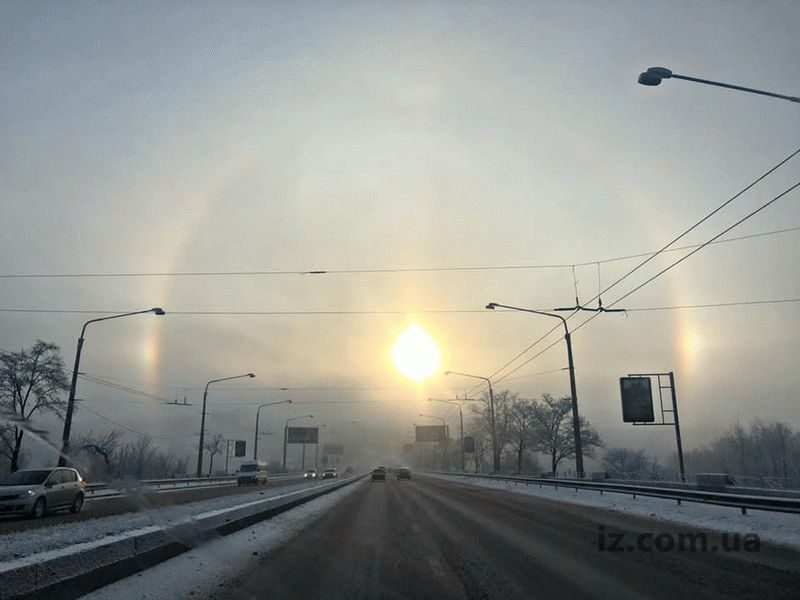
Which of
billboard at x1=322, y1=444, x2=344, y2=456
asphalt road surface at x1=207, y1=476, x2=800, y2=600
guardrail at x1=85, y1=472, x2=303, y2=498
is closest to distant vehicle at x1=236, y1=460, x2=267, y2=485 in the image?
guardrail at x1=85, y1=472, x2=303, y2=498

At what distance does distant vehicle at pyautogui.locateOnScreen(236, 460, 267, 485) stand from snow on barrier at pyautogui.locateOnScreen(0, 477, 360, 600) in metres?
49.3

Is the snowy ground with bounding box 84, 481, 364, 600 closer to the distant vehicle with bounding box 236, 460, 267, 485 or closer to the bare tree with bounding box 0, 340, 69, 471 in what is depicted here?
the bare tree with bounding box 0, 340, 69, 471

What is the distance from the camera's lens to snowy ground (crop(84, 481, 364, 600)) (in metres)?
7.62

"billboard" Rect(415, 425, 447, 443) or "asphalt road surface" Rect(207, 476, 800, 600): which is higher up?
"billboard" Rect(415, 425, 447, 443)

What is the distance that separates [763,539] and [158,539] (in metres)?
11.5

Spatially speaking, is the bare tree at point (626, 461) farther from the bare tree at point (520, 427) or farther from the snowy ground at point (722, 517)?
the snowy ground at point (722, 517)

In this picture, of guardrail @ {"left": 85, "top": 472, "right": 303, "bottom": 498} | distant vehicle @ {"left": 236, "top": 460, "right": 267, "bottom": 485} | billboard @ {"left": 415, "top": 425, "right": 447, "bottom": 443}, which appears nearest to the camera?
guardrail @ {"left": 85, "top": 472, "right": 303, "bottom": 498}

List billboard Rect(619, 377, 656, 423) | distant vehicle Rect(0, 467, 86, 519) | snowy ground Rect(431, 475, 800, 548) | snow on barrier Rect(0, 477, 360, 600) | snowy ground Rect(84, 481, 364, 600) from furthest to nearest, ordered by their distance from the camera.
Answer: billboard Rect(619, 377, 656, 423) < distant vehicle Rect(0, 467, 86, 519) < snowy ground Rect(431, 475, 800, 548) < snowy ground Rect(84, 481, 364, 600) < snow on barrier Rect(0, 477, 360, 600)

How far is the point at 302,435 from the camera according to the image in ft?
381

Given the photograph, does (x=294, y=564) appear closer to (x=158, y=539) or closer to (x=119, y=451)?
(x=158, y=539)

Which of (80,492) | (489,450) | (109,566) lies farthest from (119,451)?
(489,450)

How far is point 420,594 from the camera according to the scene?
782 cm

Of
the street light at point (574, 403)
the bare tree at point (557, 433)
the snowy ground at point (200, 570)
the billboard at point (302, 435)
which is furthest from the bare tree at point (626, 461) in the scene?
the snowy ground at point (200, 570)

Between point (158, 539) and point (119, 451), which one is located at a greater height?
point (119, 451)
